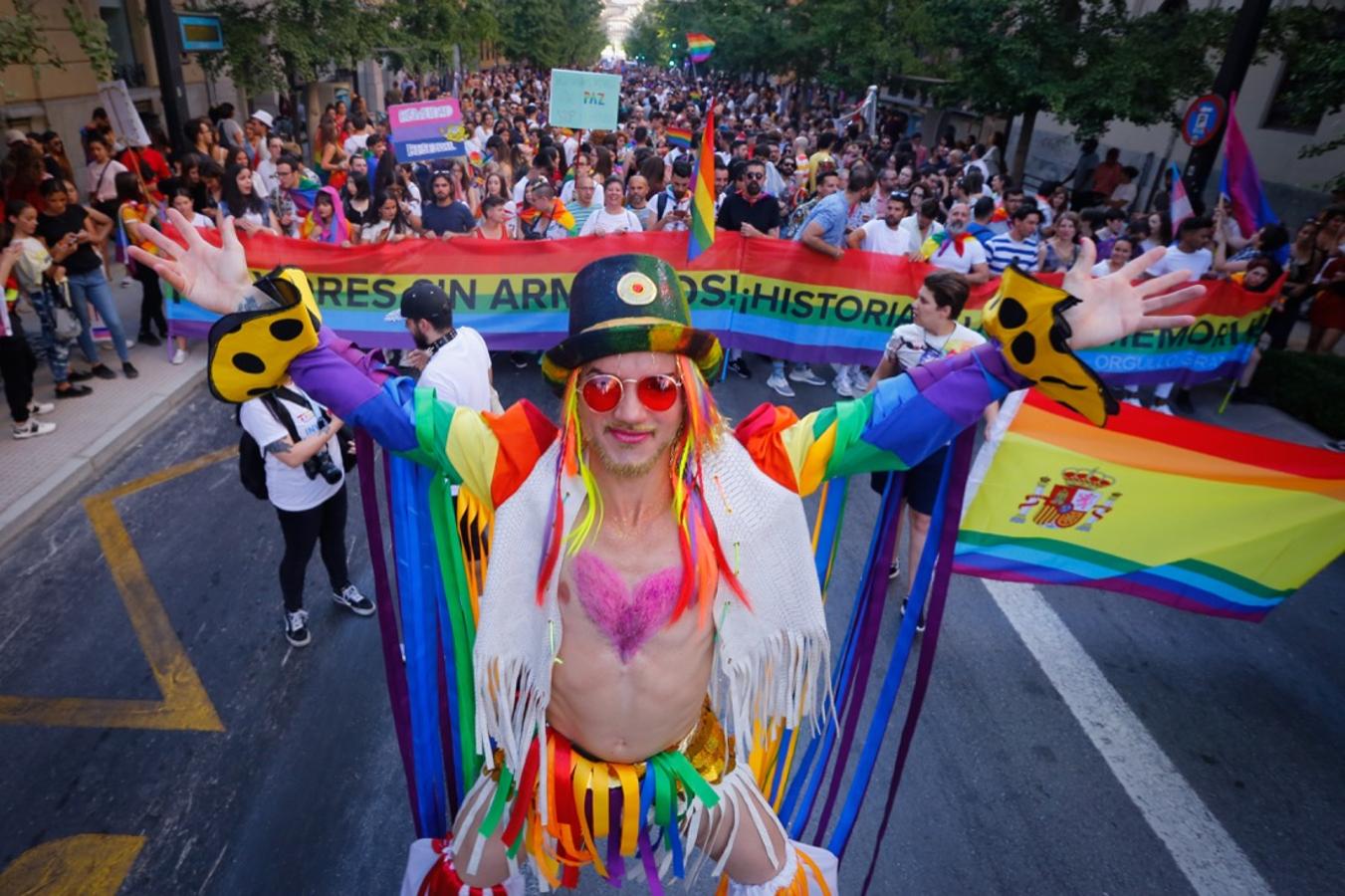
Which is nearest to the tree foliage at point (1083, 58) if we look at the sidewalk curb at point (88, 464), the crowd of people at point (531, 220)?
the crowd of people at point (531, 220)

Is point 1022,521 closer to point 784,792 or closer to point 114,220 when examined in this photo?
point 784,792

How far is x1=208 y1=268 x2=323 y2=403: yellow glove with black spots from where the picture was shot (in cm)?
196

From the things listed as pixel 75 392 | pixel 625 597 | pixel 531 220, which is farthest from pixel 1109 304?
pixel 531 220

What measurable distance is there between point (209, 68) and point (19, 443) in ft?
27.9

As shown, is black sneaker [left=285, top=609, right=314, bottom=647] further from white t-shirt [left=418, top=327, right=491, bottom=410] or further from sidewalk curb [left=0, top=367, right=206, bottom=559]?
sidewalk curb [left=0, top=367, right=206, bottom=559]

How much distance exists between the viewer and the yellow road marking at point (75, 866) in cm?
284

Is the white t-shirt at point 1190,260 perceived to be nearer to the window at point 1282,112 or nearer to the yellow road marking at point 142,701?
the window at point 1282,112

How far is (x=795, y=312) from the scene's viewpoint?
7.34 m

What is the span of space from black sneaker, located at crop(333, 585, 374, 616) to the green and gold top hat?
9.11 feet

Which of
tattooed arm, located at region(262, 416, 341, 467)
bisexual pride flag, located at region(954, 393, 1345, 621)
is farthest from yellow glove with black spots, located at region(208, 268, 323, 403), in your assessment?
bisexual pride flag, located at region(954, 393, 1345, 621)

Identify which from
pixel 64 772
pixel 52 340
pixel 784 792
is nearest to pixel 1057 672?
pixel 784 792

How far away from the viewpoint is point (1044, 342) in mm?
1829

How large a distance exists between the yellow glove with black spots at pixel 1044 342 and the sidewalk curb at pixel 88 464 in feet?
18.2

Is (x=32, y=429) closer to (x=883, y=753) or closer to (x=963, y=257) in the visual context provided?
(x=883, y=753)
